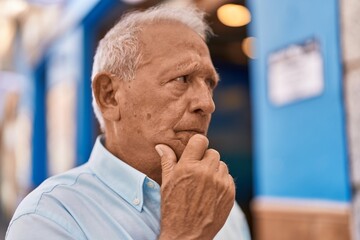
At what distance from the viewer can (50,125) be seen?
28.9 feet

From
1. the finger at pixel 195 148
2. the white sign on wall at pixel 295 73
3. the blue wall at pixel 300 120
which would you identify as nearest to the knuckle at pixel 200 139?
the finger at pixel 195 148

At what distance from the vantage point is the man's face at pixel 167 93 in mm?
1293

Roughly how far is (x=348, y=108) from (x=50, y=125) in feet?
23.4

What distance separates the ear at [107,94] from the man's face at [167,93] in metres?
0.04

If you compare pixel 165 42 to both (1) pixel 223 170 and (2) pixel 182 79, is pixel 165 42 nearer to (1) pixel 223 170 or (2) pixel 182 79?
(2) pixel 182 79

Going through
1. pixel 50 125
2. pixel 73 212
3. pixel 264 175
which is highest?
pixel 73 212

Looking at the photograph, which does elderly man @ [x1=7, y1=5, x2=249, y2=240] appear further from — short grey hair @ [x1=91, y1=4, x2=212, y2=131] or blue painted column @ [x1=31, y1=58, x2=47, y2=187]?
blue painted column @ [x1=31, y1=58, x2=47, y2=187]

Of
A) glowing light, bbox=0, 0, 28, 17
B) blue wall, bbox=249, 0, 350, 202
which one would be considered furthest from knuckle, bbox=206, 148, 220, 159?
glowing light, bbox=0, 0, 28, 17

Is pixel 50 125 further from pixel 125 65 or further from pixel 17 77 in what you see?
pixel 125 65

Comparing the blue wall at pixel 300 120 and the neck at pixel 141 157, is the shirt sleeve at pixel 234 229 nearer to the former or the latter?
the neck at pixel 141 157

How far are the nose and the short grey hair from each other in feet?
0.60

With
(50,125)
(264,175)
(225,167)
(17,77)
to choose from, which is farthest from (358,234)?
(17,77)

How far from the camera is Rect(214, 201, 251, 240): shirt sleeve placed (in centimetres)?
149

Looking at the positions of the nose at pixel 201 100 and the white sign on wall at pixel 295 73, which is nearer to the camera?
the nose at pixel 201 100
